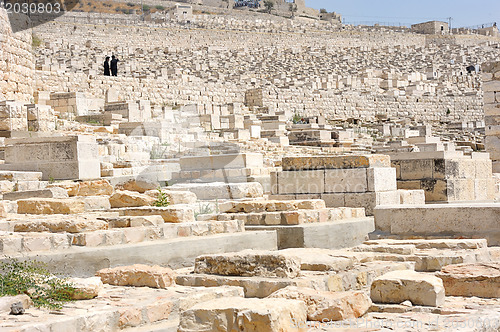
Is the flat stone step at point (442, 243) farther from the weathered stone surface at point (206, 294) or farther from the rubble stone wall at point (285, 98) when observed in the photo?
the rubble stone wall at point (285, 98)

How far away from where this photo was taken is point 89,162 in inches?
373

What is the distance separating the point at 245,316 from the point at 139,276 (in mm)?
1391

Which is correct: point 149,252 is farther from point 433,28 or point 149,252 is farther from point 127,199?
point 433,28

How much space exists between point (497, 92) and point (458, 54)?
130 ft

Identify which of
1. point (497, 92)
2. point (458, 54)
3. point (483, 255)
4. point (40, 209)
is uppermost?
point (458, 54)

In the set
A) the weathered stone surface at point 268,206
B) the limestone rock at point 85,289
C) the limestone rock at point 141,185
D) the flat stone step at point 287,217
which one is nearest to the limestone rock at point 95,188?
the limestone rock at point 141,185

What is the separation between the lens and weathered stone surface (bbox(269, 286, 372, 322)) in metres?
4.16

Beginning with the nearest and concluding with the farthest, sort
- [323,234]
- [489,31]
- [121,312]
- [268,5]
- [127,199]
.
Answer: [121,312]
[323,234]
[127,199]
[489,31]
[268,5]

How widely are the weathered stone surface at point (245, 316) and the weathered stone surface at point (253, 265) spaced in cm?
90

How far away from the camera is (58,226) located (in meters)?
5.70

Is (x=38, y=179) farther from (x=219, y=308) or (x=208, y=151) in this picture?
(x=219, y=308)

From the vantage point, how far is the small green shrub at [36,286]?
425cm

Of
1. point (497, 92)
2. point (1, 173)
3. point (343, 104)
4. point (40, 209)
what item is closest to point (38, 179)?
point (1, 173)

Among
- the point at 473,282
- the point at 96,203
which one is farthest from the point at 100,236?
the point at 473,282
